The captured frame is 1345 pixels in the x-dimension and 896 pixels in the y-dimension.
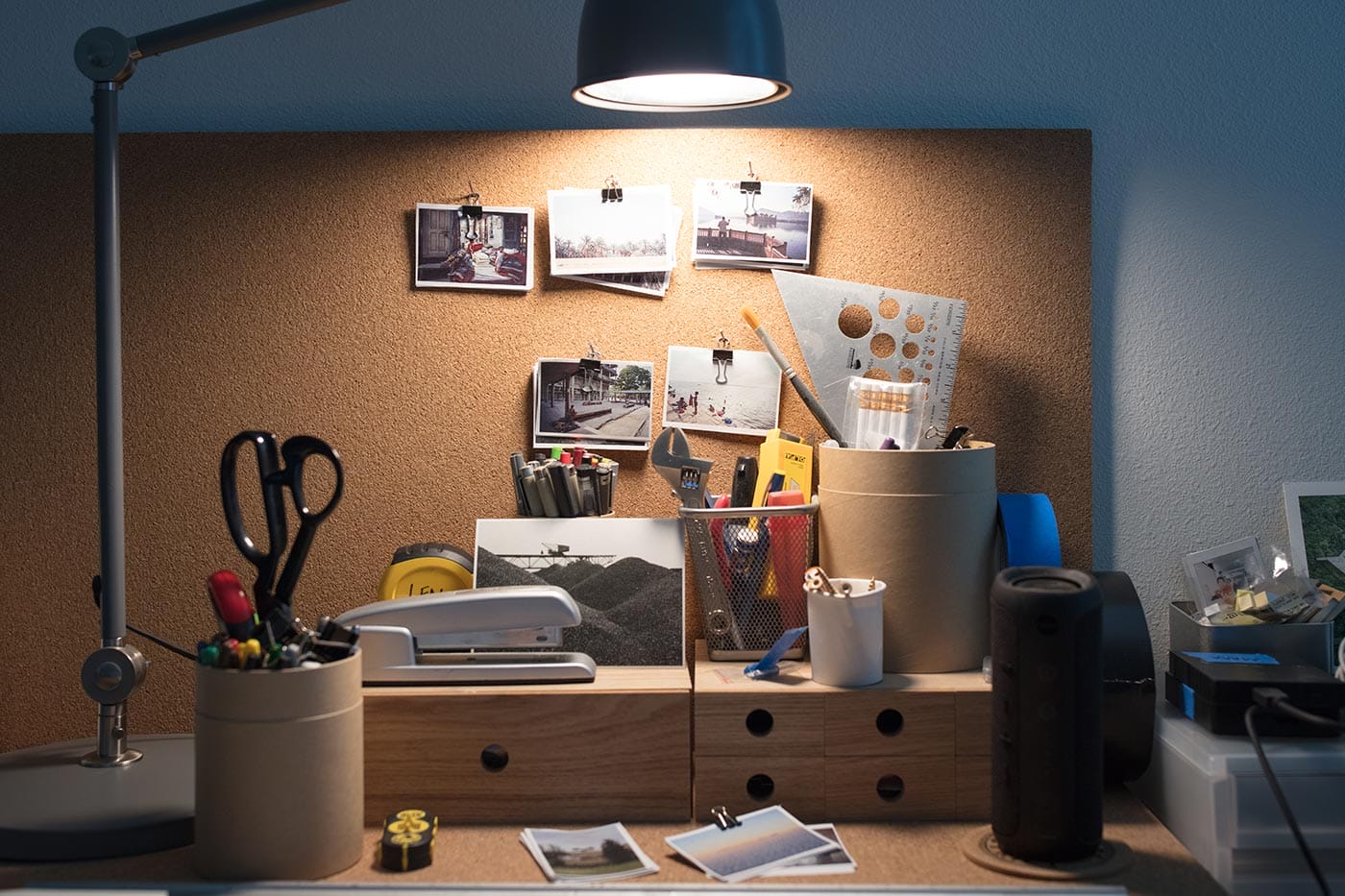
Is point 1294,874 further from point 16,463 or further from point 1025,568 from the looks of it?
point 16,463

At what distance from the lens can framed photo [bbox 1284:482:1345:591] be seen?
1.29 m

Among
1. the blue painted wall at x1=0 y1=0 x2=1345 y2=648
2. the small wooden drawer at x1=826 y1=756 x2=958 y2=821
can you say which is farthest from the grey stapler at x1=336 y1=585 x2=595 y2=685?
the blue painted wall at x1=0 y1=0 x2=1345 y2=648

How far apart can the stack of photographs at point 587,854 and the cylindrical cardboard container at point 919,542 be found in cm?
29

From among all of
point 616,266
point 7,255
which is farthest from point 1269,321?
point 7,255

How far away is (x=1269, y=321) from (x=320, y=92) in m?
1.01

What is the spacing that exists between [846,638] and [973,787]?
0.55 feet

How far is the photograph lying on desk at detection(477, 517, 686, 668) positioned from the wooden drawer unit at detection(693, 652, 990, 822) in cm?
11

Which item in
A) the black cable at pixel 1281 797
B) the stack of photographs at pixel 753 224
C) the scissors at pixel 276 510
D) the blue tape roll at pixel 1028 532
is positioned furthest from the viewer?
the stack of photographs at pixel 753 224

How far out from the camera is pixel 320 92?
4.26 ft

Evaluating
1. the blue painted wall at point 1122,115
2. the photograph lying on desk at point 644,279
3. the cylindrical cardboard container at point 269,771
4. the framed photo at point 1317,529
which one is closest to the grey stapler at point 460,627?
the cylindrical cardboard container at point 269,771

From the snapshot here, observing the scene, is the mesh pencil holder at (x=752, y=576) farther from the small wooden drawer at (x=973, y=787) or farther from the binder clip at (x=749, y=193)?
the binder clip at (x=749, y=193)

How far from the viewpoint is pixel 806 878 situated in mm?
963

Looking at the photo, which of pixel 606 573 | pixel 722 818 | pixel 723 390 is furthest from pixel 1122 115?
pixel 722 818

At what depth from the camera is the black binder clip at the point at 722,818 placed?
1.04 m
